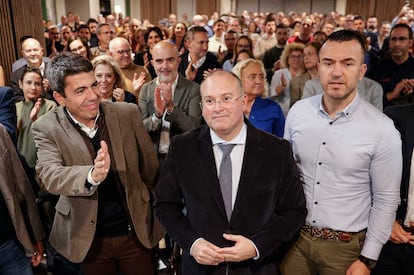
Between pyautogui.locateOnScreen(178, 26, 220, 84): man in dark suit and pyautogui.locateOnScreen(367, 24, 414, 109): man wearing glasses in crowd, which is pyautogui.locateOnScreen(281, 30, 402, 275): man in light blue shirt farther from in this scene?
pyautogui.locateOnScreen(178, 26, 220, 84): man in dark suit

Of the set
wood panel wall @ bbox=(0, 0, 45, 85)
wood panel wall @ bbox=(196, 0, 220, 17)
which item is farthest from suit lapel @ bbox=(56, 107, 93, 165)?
wood panel wall @ bbox=(196, 0, 220, 17)

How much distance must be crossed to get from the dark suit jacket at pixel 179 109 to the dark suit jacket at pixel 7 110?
33.9 inches

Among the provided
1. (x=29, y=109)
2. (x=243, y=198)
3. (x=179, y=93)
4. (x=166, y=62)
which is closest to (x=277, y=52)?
(x=166, y=62)

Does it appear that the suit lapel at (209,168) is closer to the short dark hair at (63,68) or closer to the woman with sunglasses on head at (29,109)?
the short dark hair at (63,68)

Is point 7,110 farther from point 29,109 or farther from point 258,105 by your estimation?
point 258,105

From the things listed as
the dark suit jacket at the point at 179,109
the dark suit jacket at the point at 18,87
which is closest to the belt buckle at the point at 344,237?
the dark suit jacket at the point at 179,109

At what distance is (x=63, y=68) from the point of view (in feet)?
6.03

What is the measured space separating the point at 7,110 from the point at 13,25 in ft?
7.70

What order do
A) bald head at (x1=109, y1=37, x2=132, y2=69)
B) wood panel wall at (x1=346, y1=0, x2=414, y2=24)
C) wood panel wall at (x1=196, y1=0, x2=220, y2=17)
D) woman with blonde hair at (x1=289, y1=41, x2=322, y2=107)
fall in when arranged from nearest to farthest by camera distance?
bald head at (x1=109, y1=37, x2=132, y2=69) < woman with blonde hair at (x1=289, y1=41, x2=322, y2=107) < wood panel wall at (x1=346, y1=0, x2=414, y2=24) < wood panel wall at (x1=196, y1=0, x2=220, y2=17)

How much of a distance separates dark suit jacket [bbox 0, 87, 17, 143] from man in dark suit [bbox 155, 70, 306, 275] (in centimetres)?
133

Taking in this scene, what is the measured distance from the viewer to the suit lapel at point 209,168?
1566 millimetres

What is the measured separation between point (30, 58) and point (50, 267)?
2.42m

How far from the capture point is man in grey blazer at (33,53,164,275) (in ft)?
6.03

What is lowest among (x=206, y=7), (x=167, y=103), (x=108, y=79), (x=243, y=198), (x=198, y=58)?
(x=243, y=198)
